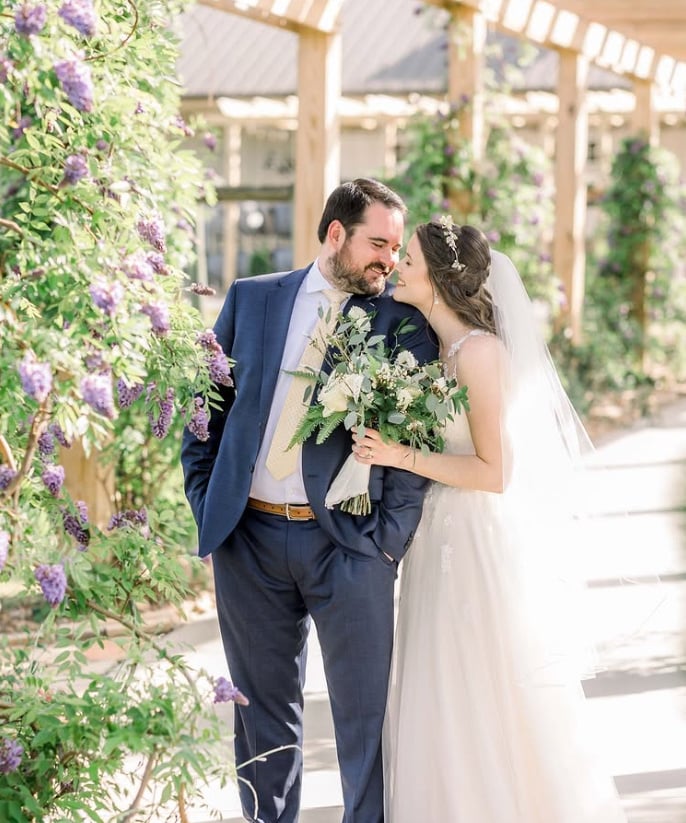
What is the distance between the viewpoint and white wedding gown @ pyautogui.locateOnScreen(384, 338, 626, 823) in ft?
12.3

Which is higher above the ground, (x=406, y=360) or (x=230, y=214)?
(x=230, y=214)

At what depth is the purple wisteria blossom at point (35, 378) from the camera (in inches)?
98.7

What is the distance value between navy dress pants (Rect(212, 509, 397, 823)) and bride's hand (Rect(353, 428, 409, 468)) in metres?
0.24

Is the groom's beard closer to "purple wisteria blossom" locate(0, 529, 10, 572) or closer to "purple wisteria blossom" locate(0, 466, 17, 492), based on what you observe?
"purple wisteria blossom" locate(0, 466, 17, 492)

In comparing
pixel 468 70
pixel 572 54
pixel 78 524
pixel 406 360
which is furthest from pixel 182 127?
pixel 572 54

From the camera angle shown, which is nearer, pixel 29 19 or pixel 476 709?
pixel 29 19

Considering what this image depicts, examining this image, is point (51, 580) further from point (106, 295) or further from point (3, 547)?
point (106, 295)

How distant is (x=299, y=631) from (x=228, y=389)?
28.2 inches

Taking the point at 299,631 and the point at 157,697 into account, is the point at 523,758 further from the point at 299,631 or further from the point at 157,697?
the point at 157,697

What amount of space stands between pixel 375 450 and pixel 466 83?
642 cm

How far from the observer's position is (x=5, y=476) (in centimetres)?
291

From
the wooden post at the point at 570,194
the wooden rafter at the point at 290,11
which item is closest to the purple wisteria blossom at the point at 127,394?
the wooden rafter at the point at 290,11

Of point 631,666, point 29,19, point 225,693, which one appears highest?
point 29,19

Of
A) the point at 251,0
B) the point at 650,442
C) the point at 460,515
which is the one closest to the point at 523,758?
the point at 460,515
